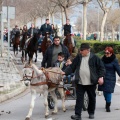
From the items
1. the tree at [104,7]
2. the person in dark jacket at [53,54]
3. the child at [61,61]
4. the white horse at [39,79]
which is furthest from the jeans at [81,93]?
the tree at [104,7]

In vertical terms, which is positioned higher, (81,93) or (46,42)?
(46,42)

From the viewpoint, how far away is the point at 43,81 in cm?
1064

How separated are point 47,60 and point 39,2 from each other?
2049 inches

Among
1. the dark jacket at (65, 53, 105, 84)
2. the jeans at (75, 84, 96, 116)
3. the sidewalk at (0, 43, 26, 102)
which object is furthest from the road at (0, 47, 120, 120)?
the dark jacket at (65, 53, 105, 84)

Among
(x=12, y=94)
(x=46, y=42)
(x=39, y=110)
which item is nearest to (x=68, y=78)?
(x=39, y=110)

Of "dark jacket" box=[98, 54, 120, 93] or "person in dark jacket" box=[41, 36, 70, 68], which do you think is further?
"person in dark jacket" box=[41, 36, 70, 68]

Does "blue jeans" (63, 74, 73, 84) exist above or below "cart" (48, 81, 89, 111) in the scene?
above

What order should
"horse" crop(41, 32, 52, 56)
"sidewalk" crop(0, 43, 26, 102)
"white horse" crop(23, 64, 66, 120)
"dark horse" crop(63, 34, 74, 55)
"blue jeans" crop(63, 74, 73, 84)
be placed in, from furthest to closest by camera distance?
"dark horse" crop(63, 34, 74, 55), "horse" crop(41, 32, 52, 56), "sidewalk" crop(0, 43, 26, 102), "blue jeans" crop(63, 74, 73, 84), "white horse" crop(23, 64, 66, 120)

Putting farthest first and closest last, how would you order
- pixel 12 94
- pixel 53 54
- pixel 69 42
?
1. pixel 69 42
2. pixel 12 94
3. pixel 53 54

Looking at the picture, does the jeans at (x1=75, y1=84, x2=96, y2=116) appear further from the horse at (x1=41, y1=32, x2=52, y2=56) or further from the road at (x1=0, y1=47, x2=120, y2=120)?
the horse at (x1=41, y1=32, x2=52, y2=56)

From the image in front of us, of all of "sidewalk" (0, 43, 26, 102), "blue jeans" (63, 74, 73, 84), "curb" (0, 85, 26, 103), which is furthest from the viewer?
"sidewalk" (0, 43, 26, 102)

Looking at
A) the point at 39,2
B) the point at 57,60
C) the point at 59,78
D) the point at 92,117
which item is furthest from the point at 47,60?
the point at 39,2

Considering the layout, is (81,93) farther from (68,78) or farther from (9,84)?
(9,84)

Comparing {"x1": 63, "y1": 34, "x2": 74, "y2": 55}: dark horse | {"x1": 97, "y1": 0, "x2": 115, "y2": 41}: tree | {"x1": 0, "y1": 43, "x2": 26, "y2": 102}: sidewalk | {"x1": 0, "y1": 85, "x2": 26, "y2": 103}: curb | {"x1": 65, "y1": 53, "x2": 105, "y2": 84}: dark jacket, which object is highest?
{"x1": 97, "y1": 0, "x2": 115, "y2": 41}: tree
